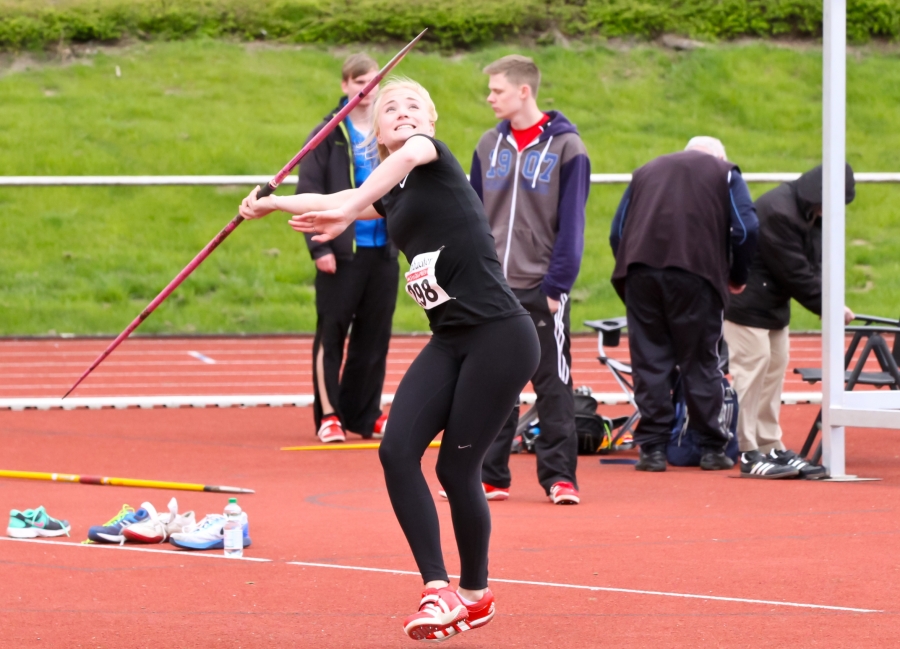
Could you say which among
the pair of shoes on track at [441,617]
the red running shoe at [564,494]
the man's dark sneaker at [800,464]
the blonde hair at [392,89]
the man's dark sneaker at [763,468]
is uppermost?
the blonde hair at [392,89]

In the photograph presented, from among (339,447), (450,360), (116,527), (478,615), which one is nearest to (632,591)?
(478,615)

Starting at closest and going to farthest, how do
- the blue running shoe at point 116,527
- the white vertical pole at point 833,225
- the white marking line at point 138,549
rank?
the white marking line at point 138,549 < the blue running shoe at point 116,527 < the white vertical pole at point 833,225

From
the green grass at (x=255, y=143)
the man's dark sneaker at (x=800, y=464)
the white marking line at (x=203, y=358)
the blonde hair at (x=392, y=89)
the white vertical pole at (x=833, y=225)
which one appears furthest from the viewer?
the green grass at (x=255, y=143)

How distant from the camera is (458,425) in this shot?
417 centimetres

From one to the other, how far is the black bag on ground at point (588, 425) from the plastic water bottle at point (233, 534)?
11.4 feet

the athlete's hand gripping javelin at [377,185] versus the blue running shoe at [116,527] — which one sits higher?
the athlete's hand gripping javelin at [377,185]

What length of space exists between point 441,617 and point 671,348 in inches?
164

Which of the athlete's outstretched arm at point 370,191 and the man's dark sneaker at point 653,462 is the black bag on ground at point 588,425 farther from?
the athlete's outstretched arm at point 370,191

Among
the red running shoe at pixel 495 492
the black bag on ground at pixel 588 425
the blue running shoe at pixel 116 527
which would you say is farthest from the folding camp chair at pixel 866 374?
the blue running shoe at pixel 116 527

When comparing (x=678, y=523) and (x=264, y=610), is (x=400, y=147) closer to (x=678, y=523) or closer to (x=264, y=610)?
(x=264, y=610)

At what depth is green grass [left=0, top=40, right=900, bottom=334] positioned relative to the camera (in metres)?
18.4

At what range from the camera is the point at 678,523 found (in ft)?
19.8

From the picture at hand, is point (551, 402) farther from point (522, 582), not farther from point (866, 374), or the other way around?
point (866, 374)

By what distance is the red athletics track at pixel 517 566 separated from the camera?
418 cm
